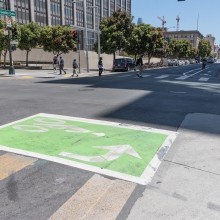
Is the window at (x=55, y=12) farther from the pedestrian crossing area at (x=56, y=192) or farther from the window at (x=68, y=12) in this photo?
the pedestrian crossing area at (x=56, y=192)

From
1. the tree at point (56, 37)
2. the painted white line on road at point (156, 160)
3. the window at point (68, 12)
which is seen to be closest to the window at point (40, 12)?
the window at point (68, 12)

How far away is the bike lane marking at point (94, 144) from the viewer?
16.4 feet

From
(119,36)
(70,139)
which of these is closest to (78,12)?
(119,36)

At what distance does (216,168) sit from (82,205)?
7.92ft

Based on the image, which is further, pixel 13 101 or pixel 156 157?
pixel 13 101

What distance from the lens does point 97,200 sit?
3.83 metres

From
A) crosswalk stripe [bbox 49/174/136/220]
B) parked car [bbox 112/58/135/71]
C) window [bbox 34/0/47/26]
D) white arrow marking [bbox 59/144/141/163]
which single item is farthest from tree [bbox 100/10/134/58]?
crosswalk stripe [bbox 49/174/136/220]

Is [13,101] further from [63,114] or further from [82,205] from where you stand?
[82,205]

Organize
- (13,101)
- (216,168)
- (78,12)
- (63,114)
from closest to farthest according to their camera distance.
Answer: (216,168) < (63,114) < (13,101) < (78,12)

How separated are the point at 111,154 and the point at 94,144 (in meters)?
0.66

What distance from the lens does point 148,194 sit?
159 inches

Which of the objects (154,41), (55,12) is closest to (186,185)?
(154,41)

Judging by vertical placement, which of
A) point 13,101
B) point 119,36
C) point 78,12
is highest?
point 78,12

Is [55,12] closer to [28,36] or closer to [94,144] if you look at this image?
[28,36]
